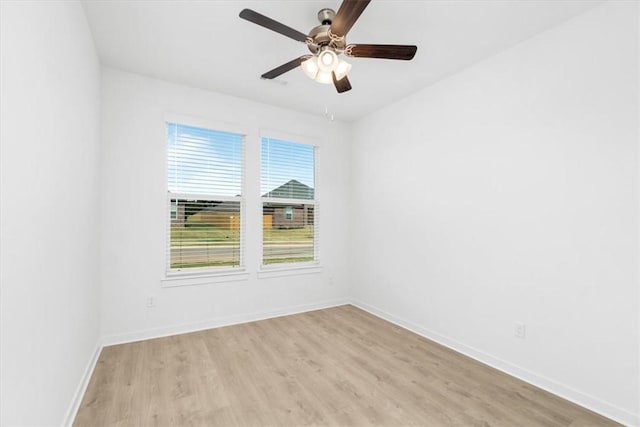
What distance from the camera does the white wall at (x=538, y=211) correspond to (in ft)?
6.70

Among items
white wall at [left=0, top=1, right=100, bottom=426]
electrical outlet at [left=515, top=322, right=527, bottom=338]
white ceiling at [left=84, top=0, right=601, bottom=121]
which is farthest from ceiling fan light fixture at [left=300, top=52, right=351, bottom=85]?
electrical outlet at [left=515, top=322, right=527, bottom=338]

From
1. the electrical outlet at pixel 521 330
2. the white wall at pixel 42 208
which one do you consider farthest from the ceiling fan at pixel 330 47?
the electrical outlet at pixel 521 330

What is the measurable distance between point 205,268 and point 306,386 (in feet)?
6.38

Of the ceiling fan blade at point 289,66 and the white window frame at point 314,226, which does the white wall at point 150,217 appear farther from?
the ceiling fan blade at point 289,66

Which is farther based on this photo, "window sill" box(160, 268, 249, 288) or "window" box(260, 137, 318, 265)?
"window" box(260, 137, 318, 265)

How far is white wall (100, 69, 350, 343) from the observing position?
3.10 m

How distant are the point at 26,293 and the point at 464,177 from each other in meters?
3.32

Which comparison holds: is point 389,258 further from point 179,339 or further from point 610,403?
point 179,339

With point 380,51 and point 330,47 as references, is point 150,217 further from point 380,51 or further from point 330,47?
point 380,51

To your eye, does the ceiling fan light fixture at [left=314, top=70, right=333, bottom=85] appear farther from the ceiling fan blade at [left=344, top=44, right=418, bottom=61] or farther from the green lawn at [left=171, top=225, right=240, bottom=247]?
the green lawn at [left=171, top=225, right=240, bottom=247]

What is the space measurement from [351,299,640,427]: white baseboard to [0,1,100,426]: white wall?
3164 mm

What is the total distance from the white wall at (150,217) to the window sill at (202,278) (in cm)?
5

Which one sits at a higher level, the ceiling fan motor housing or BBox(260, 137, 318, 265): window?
the ceiling fan motor housing

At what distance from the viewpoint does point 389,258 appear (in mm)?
3967
